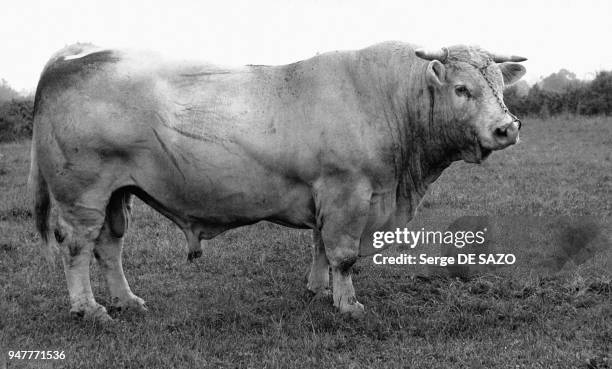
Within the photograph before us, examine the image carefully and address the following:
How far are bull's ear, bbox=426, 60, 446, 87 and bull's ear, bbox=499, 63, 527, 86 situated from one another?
0.67 meters

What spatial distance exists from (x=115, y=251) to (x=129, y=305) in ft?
1.61

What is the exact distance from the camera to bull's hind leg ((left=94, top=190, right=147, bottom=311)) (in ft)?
19.2

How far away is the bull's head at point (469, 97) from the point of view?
496 centimetres

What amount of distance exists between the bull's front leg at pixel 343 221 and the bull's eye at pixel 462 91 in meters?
0.99

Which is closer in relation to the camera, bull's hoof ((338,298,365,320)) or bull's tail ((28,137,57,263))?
bull's hoof ((338,298,365,320))

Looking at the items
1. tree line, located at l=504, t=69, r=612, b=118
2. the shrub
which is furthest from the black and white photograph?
tree line, located at l=504, t=69, r=612, b=118

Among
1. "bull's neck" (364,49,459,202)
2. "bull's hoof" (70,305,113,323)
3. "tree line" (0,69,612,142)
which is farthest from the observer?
"tree line" (0,69,612,142)

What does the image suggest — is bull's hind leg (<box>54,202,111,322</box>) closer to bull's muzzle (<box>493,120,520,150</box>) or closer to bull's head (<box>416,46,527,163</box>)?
bull's head (<box>416,46,527,163</box>)

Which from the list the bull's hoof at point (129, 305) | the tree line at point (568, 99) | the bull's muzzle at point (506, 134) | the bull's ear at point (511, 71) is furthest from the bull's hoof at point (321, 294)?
the tree line at point (568, 99)

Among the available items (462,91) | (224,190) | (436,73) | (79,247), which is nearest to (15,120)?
(79,247)

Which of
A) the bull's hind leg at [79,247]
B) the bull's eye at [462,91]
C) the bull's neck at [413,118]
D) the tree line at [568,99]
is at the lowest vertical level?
the tree line at [568,99]

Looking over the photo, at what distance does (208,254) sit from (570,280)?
12.4ft

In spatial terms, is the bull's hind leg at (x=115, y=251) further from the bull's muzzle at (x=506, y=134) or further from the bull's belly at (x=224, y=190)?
the bull's muzzle at (x=506, y=134)

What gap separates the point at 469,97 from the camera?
5125mm
